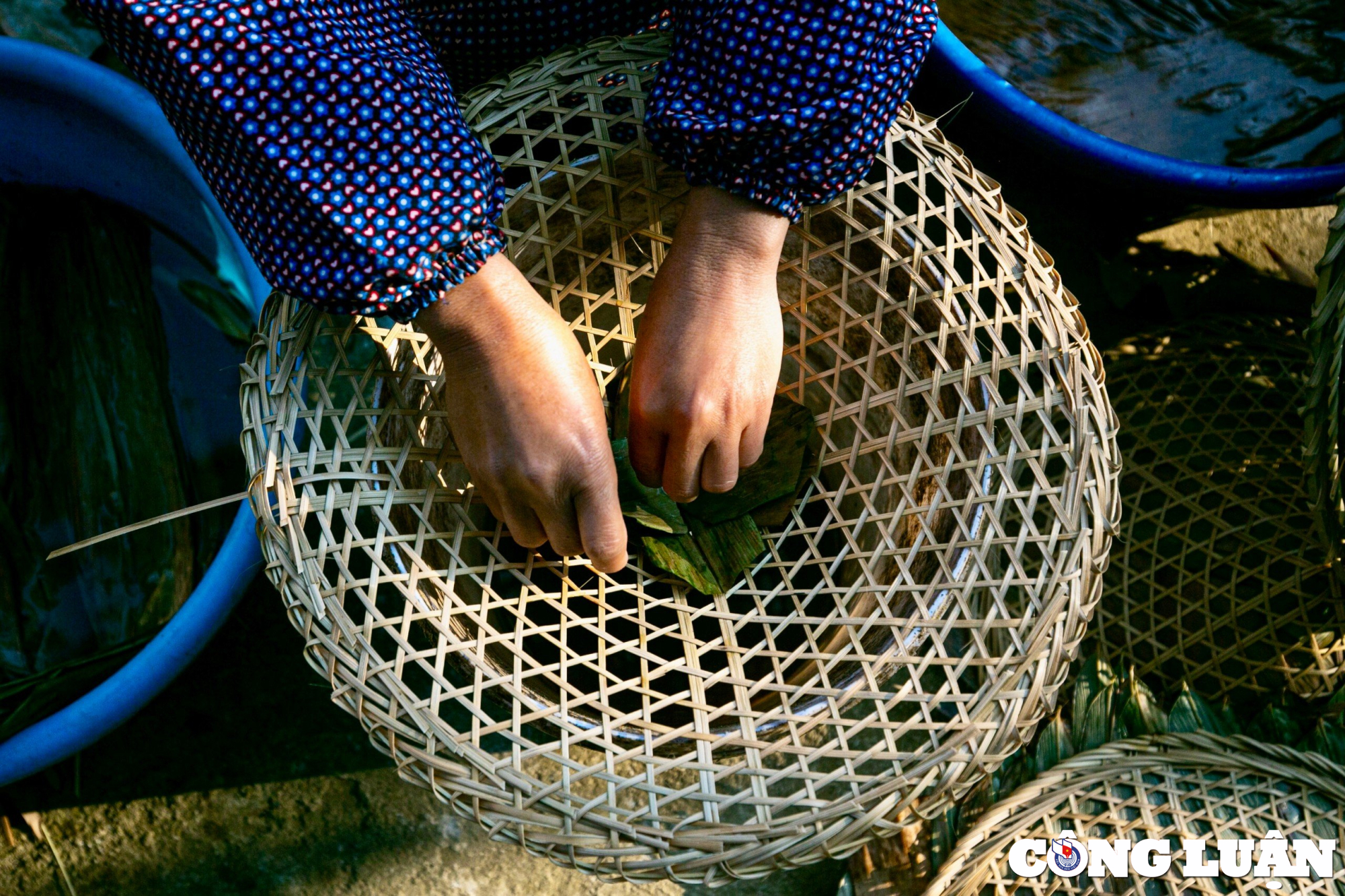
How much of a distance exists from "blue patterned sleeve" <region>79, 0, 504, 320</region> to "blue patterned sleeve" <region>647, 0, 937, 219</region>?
0.62 ft

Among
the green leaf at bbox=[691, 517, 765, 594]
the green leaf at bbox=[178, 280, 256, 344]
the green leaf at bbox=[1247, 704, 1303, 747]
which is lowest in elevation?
the green leaf at bbox=[1247, 704, 1303, 747]

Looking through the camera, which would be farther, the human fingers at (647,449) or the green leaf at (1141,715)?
the green leaf at (1141,715)

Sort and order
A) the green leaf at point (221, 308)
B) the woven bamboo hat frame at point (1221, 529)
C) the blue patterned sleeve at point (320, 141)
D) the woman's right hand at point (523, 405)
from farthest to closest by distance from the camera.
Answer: the green leaf at point (221, 308) → the woven bamboo hat frame at point (1221, 529) → the woman's right hand at point (523, 405) → the blue patterned sleeve at point (320, 141)

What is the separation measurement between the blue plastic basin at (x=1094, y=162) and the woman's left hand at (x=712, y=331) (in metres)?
0.45

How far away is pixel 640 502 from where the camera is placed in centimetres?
98

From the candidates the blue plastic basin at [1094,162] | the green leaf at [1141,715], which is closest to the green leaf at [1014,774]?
the green leaf at [1141,715]

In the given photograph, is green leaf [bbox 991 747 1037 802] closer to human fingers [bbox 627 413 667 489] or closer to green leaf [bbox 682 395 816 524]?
green leaf [bbox 682 395 816 524]

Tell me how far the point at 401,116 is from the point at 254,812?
96 cm

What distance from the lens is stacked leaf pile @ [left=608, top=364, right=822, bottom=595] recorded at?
97 centimetres

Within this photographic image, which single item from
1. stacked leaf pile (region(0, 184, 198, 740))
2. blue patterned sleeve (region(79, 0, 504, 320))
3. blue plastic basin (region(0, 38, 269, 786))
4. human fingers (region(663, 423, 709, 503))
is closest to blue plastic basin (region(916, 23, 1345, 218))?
human fingers (region(663, 423, 709, 503))

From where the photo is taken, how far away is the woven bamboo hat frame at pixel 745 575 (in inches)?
29.9

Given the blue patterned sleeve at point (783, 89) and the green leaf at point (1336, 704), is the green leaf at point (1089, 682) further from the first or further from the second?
the blue patterned sleeve at point (783, 89)

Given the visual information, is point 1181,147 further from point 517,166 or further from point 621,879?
point 621,879

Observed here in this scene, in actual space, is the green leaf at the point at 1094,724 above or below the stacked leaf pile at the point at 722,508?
below
